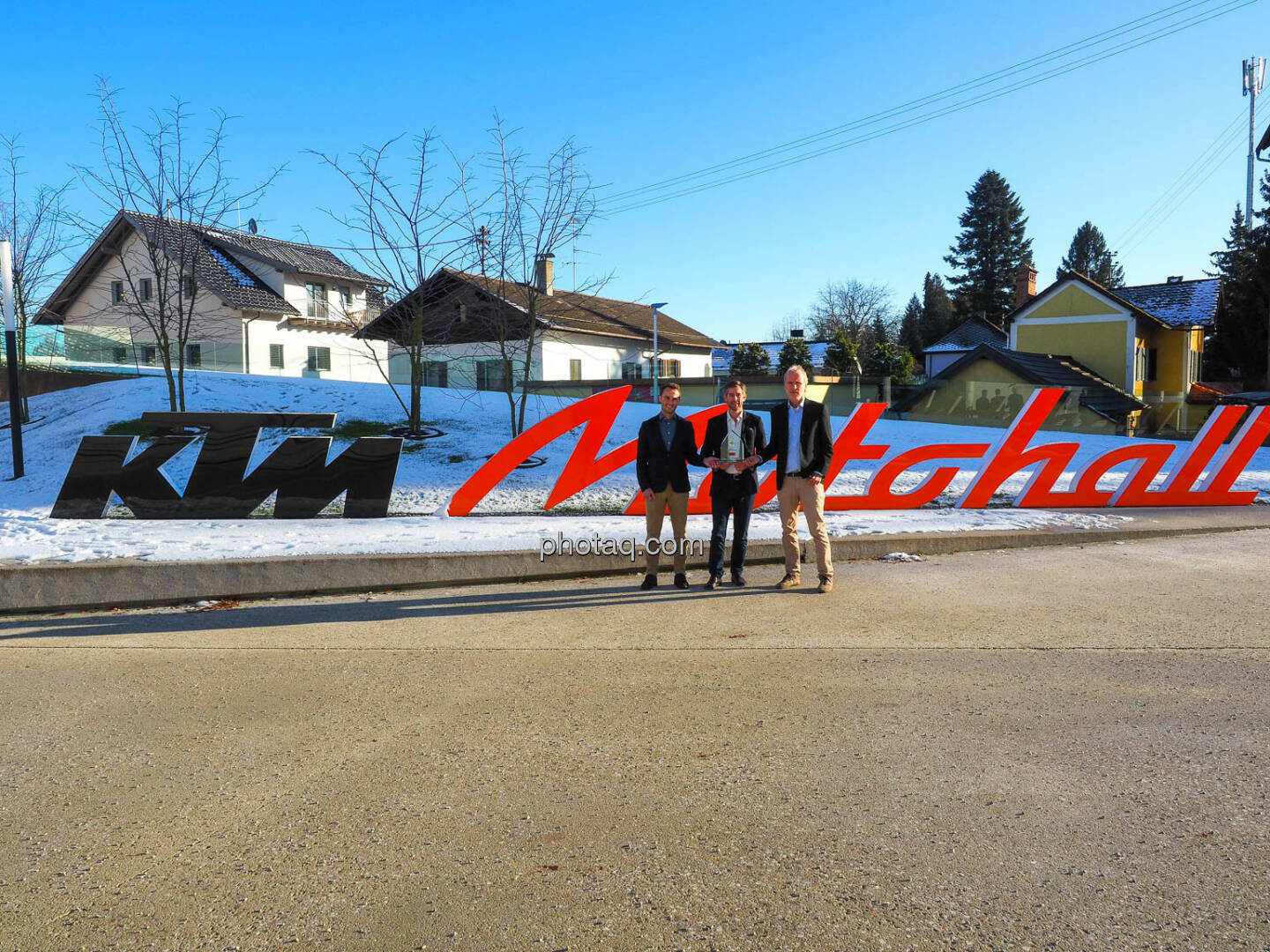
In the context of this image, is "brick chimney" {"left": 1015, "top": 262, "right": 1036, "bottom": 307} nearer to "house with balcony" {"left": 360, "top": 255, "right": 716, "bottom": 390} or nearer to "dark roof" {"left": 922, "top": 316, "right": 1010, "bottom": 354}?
"dark roof" {"left": 922, "top": 316, "right": 1010, "bottom": 354}

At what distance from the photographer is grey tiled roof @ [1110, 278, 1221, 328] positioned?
124 ft

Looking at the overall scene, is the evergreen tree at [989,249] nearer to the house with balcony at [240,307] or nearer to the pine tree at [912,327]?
the pine tree at [912,327]

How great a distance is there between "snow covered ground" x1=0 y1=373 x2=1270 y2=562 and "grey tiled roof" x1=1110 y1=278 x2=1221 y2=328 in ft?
66.7

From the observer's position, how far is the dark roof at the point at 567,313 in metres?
16.0

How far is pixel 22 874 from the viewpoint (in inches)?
129

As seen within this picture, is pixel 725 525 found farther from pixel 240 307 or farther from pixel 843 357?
pixel 843 357

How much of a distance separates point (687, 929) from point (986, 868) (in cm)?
110

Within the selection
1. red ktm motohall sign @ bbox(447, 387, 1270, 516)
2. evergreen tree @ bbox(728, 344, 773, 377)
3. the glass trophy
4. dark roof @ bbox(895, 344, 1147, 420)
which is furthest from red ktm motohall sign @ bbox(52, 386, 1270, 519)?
evergreen tree @ bbox(728, 344, 773, 377)

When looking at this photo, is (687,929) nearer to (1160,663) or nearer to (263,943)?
(263,943)

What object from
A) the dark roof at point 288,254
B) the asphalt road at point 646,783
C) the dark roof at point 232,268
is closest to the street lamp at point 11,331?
the asphalt road at point 646,783

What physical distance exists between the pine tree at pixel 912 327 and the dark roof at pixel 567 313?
32.6 metres

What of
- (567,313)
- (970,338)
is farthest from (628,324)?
(970,338)

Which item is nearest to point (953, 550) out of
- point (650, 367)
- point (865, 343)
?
point (650, 367)

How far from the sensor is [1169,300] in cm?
4025
